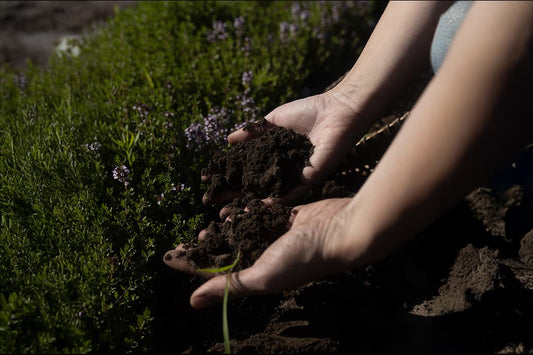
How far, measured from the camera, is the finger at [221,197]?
3.04 metres

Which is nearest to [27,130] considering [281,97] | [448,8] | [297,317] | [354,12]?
[281,97]

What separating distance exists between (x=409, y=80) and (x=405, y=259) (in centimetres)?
111

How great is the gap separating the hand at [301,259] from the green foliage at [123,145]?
513mm

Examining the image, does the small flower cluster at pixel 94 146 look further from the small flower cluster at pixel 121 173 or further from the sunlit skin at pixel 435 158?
the sunlit skin at pixel 435 158

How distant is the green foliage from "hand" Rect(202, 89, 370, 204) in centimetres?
43

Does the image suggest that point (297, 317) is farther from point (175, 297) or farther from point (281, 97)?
point (281, 97)

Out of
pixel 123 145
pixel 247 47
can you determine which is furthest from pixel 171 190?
pixel 247 47

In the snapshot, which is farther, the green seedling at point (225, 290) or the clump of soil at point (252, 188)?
the clump of soil at point (252, 188)

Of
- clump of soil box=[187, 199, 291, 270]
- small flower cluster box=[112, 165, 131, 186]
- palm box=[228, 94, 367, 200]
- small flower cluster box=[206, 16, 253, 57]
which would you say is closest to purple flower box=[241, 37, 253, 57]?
small flower cluster box=[206, 16, 253, 57]

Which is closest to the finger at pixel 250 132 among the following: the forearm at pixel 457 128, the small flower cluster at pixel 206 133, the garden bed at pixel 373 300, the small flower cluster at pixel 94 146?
the garden bed at pixel 373 300

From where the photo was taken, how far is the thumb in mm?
2266

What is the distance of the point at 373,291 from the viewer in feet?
9.43

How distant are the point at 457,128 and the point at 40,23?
6.01 metres

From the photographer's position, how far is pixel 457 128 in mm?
1963
